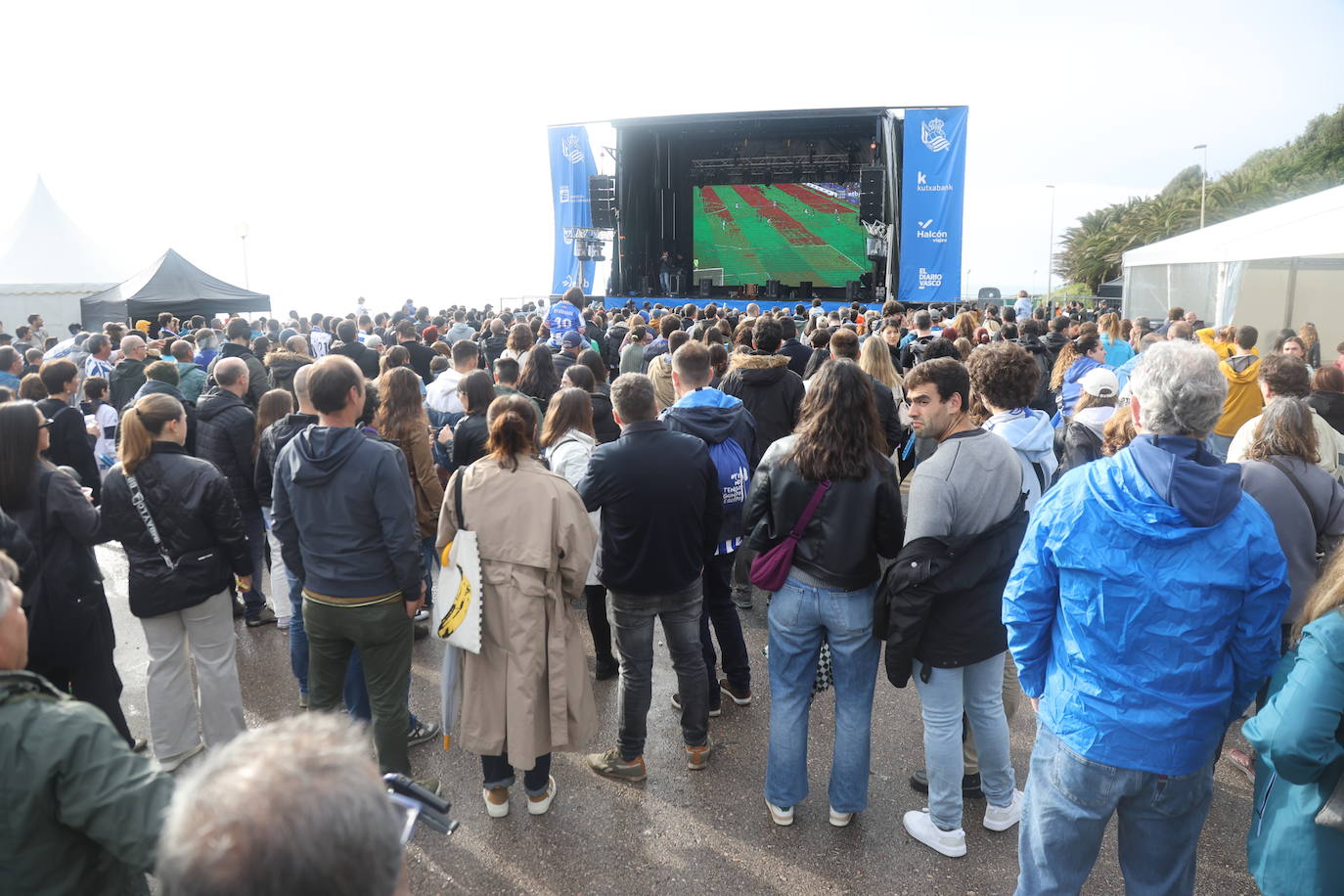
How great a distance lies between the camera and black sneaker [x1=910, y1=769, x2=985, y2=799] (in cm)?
337

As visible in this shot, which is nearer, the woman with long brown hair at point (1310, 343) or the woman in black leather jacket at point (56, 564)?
the woman in black leather jacket at point (56, 564)

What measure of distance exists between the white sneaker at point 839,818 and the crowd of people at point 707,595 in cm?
1

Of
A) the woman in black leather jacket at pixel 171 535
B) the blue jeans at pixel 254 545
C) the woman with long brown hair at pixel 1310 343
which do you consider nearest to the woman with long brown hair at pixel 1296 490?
the woman in black leather jacket at pixel 171 535

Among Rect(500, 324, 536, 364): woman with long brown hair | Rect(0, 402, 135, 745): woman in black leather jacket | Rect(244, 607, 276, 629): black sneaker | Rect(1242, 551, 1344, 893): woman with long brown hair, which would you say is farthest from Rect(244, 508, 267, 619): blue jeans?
Rect(1242, 551, 1344, 893): woman with long brown hair

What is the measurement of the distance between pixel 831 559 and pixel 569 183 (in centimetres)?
1863

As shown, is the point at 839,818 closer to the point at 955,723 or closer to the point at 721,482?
the point at 955,723

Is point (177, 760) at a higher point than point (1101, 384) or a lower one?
lower

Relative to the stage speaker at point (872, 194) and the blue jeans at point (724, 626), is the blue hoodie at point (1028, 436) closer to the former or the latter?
the blue jeans at point (724, 626)

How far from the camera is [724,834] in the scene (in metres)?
3.15

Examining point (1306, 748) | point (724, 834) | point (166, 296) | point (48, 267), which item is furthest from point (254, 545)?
point (48, 267)

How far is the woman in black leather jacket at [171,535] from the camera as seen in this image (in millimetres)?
3328

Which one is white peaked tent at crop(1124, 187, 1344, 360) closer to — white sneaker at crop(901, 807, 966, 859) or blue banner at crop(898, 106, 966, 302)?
blue banner at crop(898, 106, 966, 302)

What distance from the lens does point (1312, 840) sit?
180 cm

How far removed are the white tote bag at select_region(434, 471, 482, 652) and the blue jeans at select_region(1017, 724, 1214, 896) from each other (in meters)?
1.89
